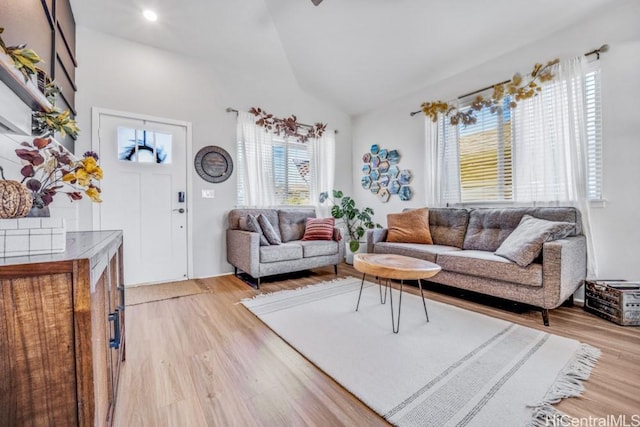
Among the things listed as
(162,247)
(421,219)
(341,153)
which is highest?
(341,153)

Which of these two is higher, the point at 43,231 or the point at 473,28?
the point at 473,28

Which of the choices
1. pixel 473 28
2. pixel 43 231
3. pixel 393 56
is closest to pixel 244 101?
pixel 393 56

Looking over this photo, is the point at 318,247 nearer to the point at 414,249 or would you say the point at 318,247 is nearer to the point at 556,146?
the point at 414,249

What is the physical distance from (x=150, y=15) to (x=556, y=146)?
4.42 metres

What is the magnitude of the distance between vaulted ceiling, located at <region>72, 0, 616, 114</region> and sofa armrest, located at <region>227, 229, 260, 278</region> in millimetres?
2390

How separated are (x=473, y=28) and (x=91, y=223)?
4563mm

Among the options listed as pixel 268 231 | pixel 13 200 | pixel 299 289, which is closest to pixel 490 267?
pixel 299 289

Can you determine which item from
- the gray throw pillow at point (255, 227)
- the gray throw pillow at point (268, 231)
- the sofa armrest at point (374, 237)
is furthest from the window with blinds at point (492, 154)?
the gray throw pillow at point (255, 227)

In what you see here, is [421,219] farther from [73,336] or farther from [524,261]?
[73,336]

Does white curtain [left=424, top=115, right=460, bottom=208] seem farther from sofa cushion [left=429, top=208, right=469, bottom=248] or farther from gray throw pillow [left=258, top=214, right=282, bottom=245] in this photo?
gray throw pillow [left=258, top=214, right=282, bottom=245]

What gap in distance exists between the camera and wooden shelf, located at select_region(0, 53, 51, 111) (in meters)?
1.03

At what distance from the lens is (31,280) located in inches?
24.0

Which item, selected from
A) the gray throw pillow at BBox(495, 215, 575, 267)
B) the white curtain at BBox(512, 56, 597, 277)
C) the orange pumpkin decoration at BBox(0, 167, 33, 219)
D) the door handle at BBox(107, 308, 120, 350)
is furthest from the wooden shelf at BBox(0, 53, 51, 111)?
the white curtain at BBox(512, 56, 597, 277)

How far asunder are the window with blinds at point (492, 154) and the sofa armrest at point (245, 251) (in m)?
2.50
